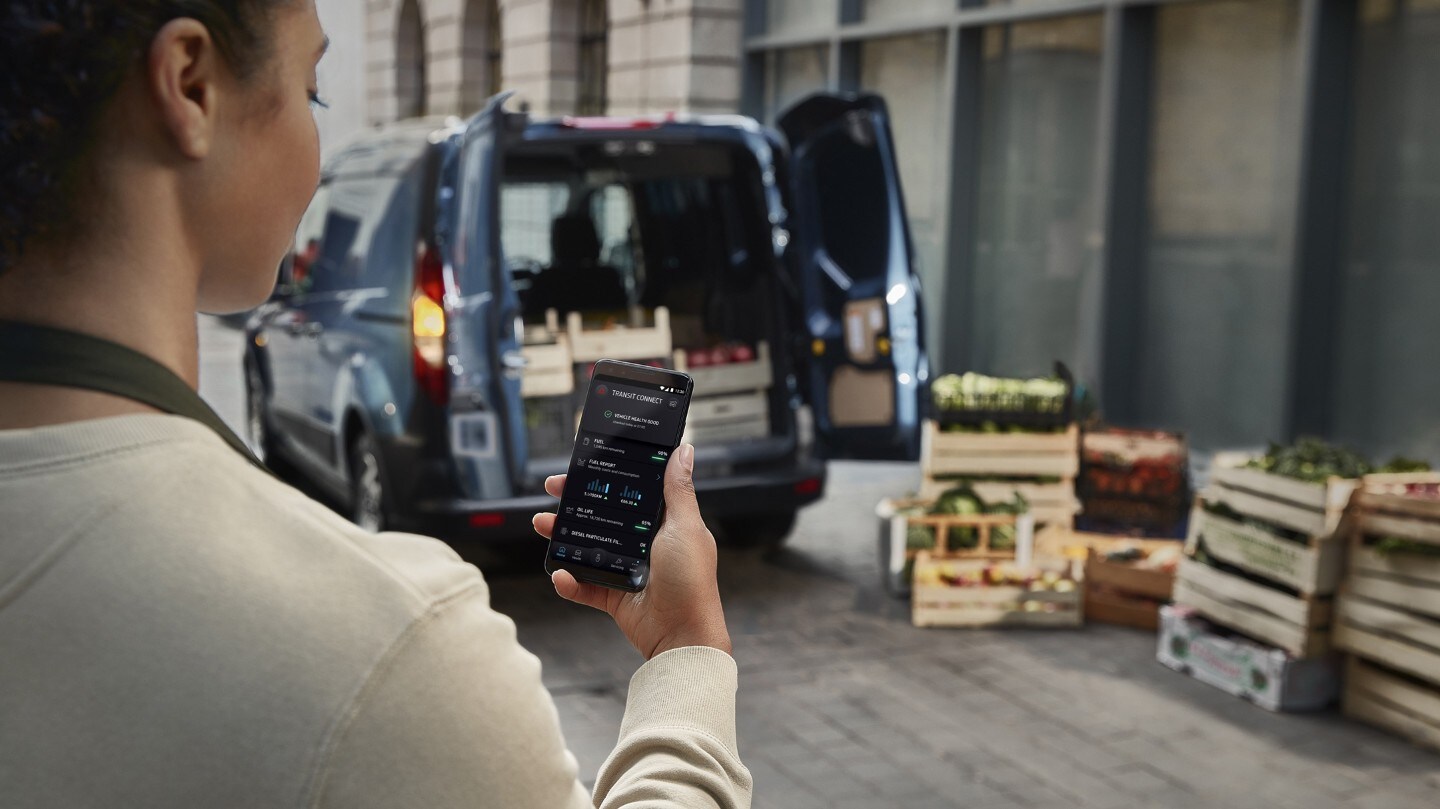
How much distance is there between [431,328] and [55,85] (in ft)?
19.2

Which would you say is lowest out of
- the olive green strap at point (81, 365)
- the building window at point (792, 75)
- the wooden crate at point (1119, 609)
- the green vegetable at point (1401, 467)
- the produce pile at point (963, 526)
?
the wooden crate at point (1119, 609)

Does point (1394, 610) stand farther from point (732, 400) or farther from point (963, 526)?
point (732, 400)

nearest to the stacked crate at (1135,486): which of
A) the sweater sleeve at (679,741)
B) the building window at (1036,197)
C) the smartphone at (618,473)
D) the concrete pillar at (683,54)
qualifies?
the building window at (1036,197)

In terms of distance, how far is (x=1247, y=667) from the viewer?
591cm

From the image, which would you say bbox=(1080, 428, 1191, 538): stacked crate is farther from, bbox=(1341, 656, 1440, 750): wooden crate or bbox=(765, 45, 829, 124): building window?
bbox=(765, 45, 829, 124): building window

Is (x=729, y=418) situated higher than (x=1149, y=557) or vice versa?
(x=729, y=418)

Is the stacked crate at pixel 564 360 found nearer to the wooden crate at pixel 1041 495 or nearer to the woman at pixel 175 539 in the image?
the wooden crate at pixel 1041 495

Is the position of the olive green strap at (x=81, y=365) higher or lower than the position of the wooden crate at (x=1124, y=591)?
higher

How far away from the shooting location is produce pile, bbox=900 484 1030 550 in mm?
7172

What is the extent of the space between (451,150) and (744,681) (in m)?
2.73

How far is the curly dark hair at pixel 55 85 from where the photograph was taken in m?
0.96

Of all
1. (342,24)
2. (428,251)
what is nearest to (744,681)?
(428,251)

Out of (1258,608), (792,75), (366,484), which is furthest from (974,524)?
(792,75)

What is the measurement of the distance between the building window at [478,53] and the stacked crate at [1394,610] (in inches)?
656
